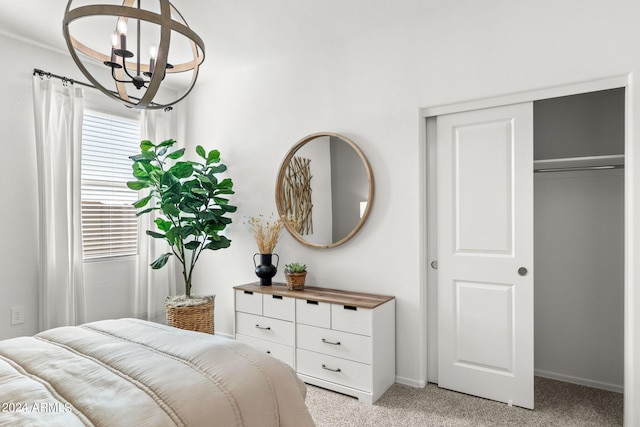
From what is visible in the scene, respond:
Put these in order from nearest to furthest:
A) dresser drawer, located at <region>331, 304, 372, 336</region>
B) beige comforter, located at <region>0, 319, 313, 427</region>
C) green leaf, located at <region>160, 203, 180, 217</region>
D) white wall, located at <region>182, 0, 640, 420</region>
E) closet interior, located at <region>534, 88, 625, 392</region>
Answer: beige comforter, located at <region>0, 319, 313, 427</region> → white wall, located at <region>182, 0, 640, 420</region> → dresser drawer, located at <region>331, 304, 372, 336</region> → closet interior, located at <region>534, 88, 625, 392</region> → green leaf, located at <region>160, 203, 180, 217</region>

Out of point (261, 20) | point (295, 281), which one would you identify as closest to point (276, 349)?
point (295, 281)

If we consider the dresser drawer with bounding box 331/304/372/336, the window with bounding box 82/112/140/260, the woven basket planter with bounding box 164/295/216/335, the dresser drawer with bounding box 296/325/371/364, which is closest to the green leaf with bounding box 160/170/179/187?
the window with bounding box 82/112/140/260

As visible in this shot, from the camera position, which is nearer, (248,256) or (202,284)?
(248,256)

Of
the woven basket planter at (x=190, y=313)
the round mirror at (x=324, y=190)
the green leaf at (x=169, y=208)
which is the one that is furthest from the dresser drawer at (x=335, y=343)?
A: the green leaf at (x=169, y=208)

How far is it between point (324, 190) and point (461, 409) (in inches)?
72.9

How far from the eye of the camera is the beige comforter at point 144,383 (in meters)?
1.18

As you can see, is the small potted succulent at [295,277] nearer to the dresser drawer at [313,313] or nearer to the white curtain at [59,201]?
the dresser drawer at [313,313]

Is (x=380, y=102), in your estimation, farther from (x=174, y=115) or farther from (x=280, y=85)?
(x=174, y=115)

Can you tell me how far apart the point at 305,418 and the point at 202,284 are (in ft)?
9.42

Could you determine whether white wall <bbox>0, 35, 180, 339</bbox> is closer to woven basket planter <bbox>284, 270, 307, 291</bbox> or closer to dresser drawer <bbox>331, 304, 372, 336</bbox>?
woven basket planter <bbox>284, 270, 307, 291</bbox>

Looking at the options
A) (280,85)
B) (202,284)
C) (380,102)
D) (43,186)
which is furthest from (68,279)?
(380,102)

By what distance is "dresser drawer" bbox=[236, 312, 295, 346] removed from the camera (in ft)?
9.95

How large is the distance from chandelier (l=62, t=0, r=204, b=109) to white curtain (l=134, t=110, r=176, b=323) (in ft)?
0.95

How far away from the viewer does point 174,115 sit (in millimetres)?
4258
